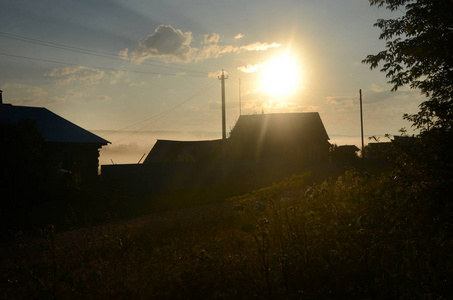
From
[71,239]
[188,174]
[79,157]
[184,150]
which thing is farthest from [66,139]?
[184,150]

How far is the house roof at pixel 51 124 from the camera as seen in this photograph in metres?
23.3

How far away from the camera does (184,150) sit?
44562mm

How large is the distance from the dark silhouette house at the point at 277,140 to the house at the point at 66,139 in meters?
12.7

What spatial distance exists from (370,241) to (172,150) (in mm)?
41628

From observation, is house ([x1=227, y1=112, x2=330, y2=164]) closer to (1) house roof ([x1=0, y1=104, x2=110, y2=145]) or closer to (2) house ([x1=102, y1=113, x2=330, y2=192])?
(2) house ([x1=102, y1=113, x2=330, y2=192])

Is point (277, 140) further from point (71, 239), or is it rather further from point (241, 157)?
point (71, 239)

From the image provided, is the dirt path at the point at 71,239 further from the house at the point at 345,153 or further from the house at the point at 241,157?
the house at the point at 345,153

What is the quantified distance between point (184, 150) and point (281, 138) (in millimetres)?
12930

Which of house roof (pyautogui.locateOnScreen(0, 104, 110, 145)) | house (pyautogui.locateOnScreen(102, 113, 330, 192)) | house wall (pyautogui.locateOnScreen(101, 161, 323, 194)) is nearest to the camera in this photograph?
house wall (pyautogui.locateOnScreen(101, 161, 323, 194))

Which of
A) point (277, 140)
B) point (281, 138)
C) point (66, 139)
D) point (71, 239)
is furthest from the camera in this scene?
point (281, 138)

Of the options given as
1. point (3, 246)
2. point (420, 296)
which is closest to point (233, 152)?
point (3, 246)

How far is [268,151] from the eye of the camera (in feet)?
123

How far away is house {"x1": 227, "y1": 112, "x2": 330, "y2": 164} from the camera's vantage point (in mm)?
37531

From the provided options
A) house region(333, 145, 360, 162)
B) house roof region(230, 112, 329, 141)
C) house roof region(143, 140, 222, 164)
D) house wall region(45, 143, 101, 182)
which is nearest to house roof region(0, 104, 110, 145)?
house wall region(45, 143, 101, 182)
